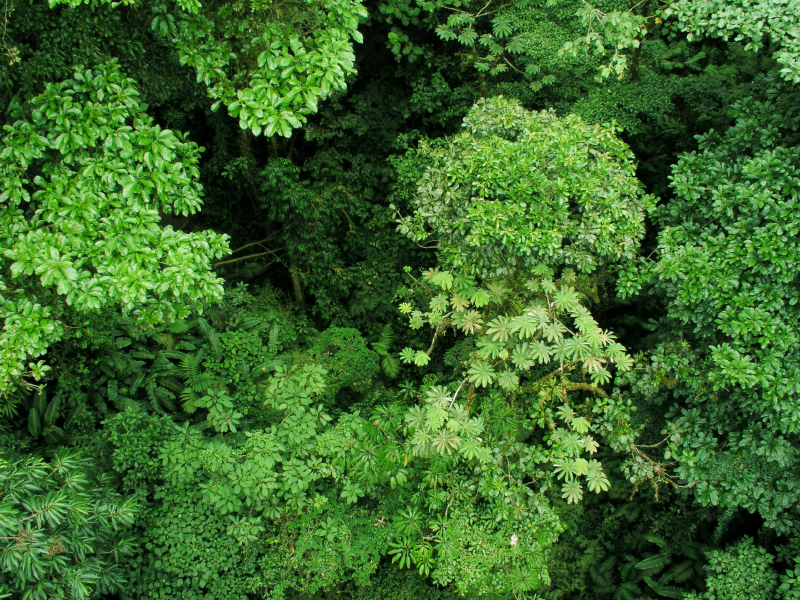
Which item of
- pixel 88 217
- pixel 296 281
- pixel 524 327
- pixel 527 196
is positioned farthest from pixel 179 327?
pixel 527 196

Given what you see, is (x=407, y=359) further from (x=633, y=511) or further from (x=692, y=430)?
(x=633, y=511)

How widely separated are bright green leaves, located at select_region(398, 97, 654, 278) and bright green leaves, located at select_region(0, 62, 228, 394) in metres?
2.22

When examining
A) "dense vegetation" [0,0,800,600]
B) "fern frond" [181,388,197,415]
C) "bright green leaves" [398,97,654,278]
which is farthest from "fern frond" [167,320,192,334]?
"bright green leaves" [398,97,654,278]

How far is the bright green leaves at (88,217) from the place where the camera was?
3553mm

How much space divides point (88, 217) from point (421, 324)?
321 cm

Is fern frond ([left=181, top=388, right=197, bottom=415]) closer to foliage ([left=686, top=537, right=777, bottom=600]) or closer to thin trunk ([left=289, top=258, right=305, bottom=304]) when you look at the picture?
thin trunk ([left=289, top=258, right=305, bottom=304])

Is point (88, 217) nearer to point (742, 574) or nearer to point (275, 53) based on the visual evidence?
point (275, 53)

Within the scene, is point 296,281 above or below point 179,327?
above

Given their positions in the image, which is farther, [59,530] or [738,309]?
[738,309]

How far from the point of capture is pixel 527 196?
4.26m

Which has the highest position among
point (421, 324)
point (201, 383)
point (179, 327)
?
point (421, 324)

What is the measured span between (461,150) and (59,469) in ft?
15.5

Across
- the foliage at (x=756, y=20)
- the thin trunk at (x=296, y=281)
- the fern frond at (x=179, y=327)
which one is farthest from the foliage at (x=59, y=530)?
the foliage at (x=756, y=20)

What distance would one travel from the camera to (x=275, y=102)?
3.83 metres
